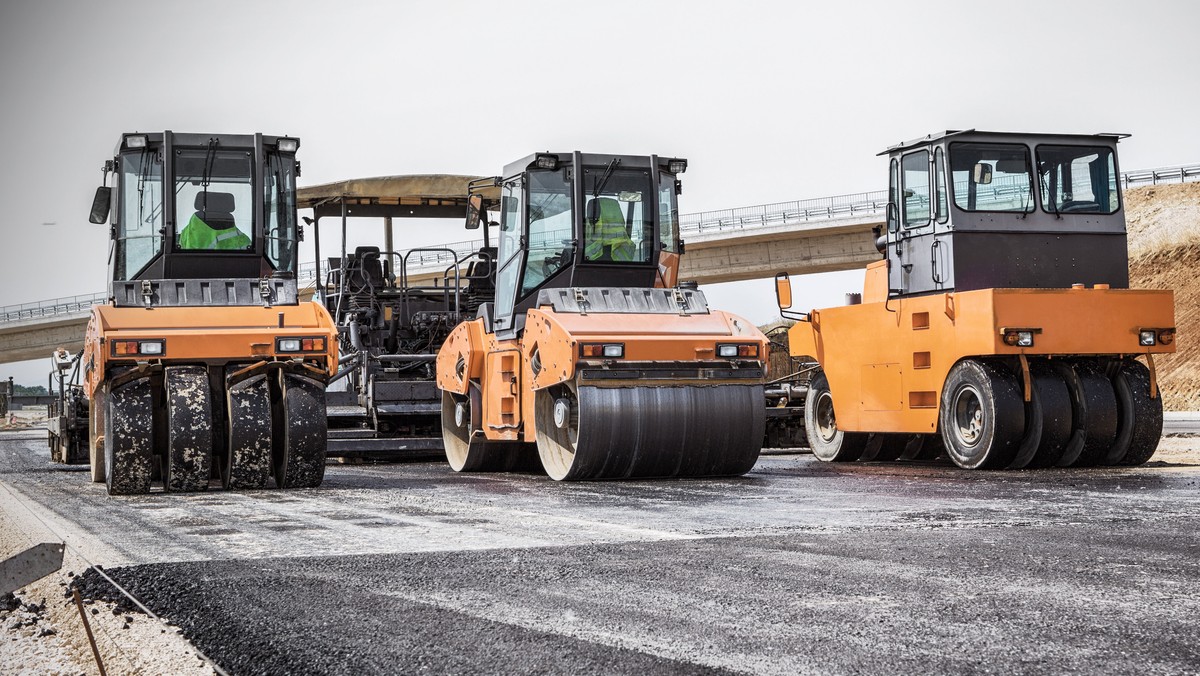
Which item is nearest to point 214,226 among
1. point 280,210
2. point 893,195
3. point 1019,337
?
point 280,210

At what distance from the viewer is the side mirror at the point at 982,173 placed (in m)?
12.7

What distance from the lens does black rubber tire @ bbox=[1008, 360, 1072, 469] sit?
11836 millimetres

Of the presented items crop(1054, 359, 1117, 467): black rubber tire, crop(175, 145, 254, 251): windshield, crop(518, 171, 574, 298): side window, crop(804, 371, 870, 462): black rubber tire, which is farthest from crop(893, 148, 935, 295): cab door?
crop(175, 145, 254, 251): windshield

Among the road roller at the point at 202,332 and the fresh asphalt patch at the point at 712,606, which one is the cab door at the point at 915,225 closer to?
the road roller at the point at 202,332

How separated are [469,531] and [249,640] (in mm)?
2886

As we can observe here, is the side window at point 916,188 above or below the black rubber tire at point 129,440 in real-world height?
above

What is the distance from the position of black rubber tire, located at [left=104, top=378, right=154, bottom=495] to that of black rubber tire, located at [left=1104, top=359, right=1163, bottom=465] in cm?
819

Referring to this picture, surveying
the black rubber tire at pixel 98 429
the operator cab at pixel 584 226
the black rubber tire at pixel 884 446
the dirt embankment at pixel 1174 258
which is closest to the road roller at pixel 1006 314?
the black rubber tire at pixel 884 446

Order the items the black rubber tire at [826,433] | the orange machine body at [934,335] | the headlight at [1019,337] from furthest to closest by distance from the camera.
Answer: the black rubber tire at [826,433]
the orange machine body at [934,335]
the headlight at [1019,337]

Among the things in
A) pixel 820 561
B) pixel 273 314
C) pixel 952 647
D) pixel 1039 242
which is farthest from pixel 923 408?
pixel 952 647

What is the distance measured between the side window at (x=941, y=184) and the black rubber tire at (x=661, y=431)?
2.80 meters

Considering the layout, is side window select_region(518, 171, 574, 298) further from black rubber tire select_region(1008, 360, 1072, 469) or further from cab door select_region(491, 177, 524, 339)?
black rubber tire select_region(1008, 360, 1072, 469)

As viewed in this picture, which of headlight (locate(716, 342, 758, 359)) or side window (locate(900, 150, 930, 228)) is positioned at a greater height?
side window (locate(900, 150, 930, 228))

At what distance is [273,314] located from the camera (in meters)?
11.0
